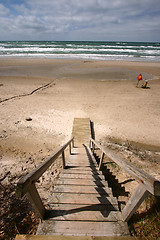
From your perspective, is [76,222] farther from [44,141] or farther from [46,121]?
[46,121]

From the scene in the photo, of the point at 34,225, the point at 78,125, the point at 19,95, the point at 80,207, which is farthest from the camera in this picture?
the point at 19,95

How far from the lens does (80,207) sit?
6.82 ft

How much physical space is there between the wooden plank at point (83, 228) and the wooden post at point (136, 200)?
0.54 feet

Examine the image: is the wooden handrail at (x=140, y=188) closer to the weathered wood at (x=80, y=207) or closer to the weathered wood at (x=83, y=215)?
the weathered wood at (x=83, y=215)

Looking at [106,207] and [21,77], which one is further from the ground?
[21,77]

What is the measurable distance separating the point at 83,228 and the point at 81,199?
20.4 inches

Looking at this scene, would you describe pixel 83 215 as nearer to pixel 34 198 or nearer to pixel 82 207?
pixel 82 207

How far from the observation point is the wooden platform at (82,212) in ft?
5.60

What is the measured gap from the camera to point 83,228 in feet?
5.72

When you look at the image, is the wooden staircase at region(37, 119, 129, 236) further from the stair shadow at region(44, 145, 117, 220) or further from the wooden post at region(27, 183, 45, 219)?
the wooden post at region(27, 183, 45, 219)

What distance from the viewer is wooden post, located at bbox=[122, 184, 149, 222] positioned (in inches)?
58.5

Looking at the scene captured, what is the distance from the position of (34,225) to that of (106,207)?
5.45 feet

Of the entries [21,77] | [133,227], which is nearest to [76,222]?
[133,227]

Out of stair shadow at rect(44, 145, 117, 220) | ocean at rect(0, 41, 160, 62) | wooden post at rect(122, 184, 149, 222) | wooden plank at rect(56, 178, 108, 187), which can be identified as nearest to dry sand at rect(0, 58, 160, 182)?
wooden plank at rect(56, 178, 108, 187)
